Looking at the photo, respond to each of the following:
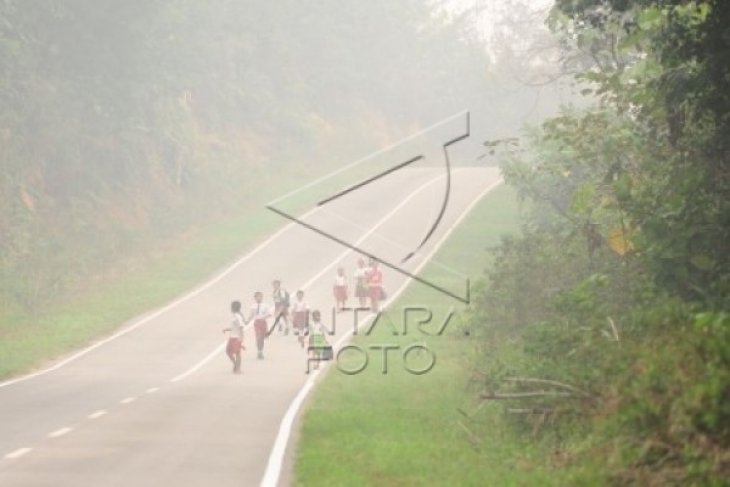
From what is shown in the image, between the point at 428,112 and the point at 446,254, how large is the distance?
46.0 meters

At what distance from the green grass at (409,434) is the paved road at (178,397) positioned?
0.67m

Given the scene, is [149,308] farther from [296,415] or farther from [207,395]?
[296,415]

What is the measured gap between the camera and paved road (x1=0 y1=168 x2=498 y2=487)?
15.0 m

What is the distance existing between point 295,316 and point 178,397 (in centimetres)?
1010

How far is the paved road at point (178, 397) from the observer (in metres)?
15.0

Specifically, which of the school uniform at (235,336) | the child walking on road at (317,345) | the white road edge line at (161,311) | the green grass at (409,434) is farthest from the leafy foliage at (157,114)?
the green grass at (409,434)

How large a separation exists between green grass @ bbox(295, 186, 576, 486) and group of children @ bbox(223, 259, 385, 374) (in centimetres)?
114

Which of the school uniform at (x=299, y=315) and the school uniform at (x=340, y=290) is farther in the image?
the school uniform at (x=340, y=290)

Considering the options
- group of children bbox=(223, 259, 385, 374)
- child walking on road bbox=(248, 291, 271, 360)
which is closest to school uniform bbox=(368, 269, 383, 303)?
group of children bbox=(223, 259, 385, 374)

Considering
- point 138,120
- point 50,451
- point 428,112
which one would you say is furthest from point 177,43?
point 50,451

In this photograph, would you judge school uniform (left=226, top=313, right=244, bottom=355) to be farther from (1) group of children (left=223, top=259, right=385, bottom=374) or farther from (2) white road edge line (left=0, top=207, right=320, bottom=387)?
(2) white road edge line (left=0, top=207, right=320, bottom=387)

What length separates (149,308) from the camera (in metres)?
39.8

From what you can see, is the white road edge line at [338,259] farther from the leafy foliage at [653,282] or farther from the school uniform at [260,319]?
the leafy foliage at [653,282]

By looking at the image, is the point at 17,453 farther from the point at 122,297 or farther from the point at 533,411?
the point at 122,297
